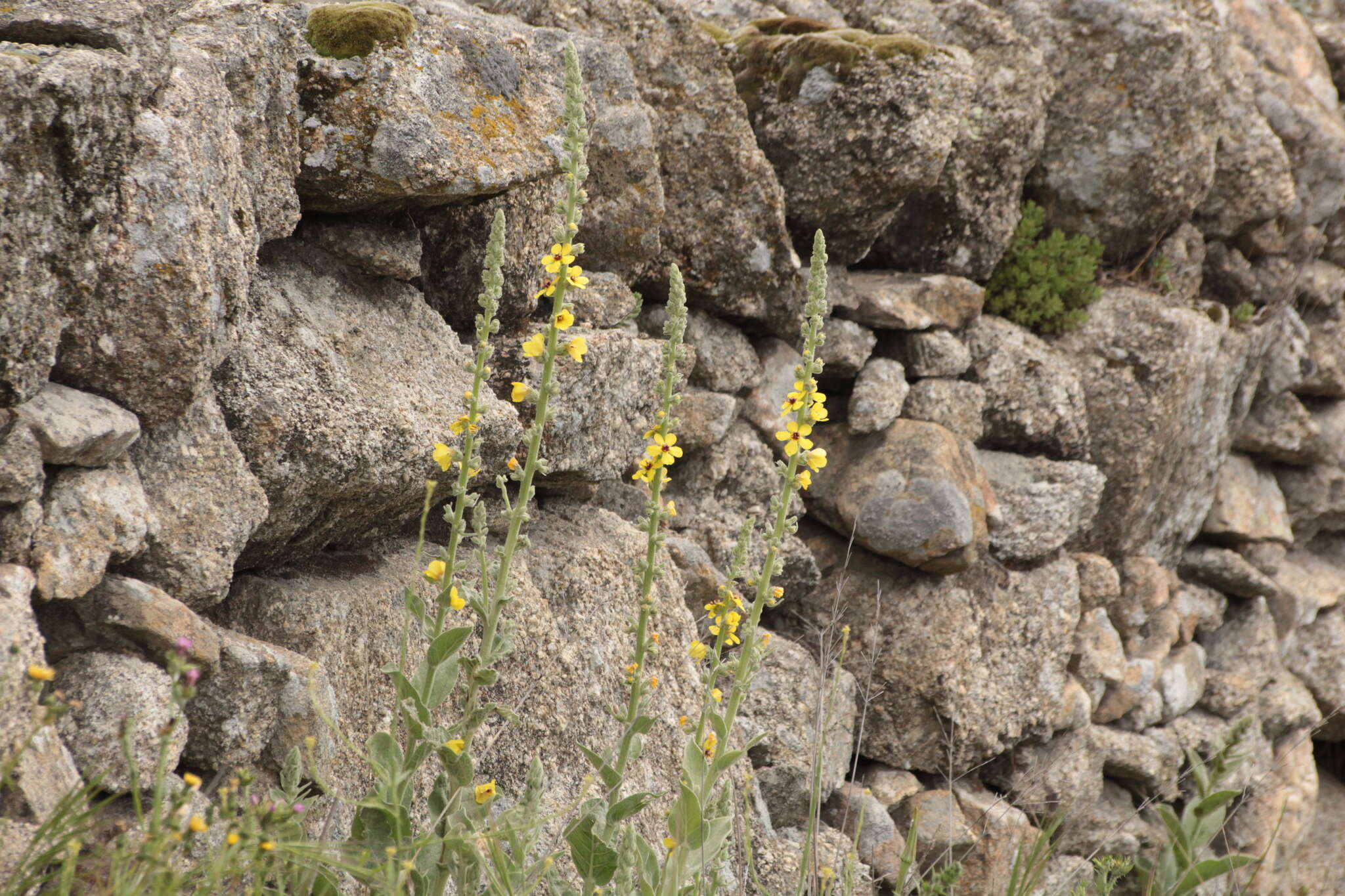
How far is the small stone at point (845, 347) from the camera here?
231 inches

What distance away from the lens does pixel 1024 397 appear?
21.8ft

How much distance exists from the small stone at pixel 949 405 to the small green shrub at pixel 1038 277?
2.64 ft

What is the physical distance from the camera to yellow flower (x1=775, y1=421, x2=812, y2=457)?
290 centimetres

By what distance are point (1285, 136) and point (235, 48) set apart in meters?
8.18

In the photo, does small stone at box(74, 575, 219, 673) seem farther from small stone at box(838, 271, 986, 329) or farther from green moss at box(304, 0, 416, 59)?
small stone at box(838, 271, 986, 329)

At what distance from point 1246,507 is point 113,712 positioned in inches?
327

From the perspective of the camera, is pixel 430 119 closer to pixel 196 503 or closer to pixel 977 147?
pixel 196 503

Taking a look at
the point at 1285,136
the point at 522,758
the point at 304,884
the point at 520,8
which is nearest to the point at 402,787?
the point at 304,884

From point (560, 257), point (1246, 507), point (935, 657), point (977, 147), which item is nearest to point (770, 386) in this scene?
point (935, 657)

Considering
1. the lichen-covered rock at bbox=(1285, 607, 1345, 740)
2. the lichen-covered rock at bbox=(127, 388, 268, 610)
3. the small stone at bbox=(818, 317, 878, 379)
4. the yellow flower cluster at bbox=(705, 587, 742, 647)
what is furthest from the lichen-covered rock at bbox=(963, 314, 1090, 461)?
the lichen-covered rock at bbox=(127, 388, 268, 610)

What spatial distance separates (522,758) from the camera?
12.2ft

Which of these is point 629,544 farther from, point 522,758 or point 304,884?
point 304,884

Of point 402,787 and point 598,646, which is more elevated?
point 402,787

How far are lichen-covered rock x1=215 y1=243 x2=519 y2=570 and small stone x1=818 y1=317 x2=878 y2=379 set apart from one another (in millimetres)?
2521
